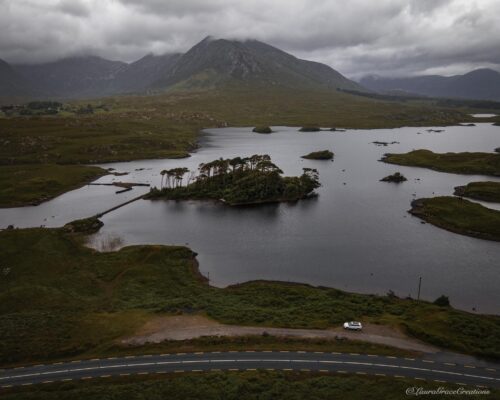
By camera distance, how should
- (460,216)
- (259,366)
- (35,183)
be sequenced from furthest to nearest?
(35,183), (460,216), (259,366)

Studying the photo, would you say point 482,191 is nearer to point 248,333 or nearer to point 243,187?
point 243,187

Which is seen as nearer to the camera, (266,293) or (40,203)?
(266,293)

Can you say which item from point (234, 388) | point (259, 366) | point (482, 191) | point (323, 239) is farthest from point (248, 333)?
point (482, 191)

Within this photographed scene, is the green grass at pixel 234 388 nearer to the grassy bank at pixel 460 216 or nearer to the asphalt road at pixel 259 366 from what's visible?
the asphalt road at pixel 259 366

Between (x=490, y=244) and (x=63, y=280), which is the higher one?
(x=490, y=244)

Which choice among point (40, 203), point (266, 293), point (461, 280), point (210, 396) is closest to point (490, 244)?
point (461, 280)

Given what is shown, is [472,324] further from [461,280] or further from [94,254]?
[94,254]

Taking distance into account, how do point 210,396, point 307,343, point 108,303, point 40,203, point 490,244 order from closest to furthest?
point 210,396 → point 307,343 → point 108,303 → point 490,244 → point 40,203

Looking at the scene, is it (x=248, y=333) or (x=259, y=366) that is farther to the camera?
(x=248, y=333)
